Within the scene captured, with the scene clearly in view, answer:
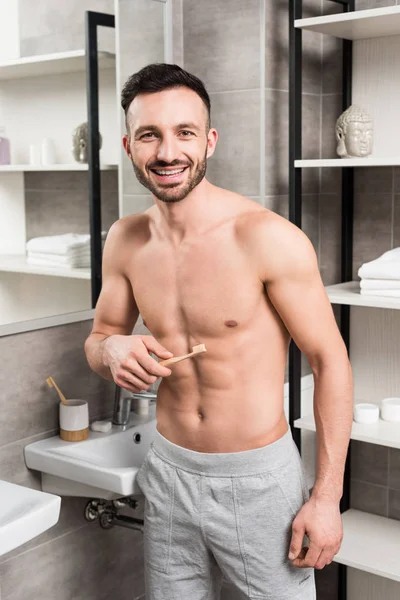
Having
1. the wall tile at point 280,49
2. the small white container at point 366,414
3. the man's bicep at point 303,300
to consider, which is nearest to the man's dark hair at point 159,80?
the man's bicep at point 303,300

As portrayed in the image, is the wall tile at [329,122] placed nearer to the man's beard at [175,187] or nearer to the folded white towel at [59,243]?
the folded white towel at [59,243]

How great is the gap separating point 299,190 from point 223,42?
20.8 inches

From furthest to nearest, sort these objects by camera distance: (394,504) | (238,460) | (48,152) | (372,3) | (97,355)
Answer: (394,504), (372,3), (48,152), (97,355), (238,460)

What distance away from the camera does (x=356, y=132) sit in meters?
2.34

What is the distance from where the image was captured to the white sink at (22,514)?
5.28ft

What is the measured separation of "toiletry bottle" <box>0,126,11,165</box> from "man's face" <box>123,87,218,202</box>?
508 mm

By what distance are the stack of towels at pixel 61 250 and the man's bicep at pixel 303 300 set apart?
757 millimetres

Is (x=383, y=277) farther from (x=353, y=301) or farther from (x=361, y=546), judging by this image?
(x=361, y=546)

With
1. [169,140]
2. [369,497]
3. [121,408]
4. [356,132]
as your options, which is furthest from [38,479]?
[356,132]

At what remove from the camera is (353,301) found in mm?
2338

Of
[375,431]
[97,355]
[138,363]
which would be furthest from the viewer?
[375,431]

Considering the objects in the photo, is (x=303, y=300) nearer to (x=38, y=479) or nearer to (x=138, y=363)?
(x=138, y=363)

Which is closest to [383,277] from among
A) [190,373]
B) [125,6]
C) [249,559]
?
[190,373]

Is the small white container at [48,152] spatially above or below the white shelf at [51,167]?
above
